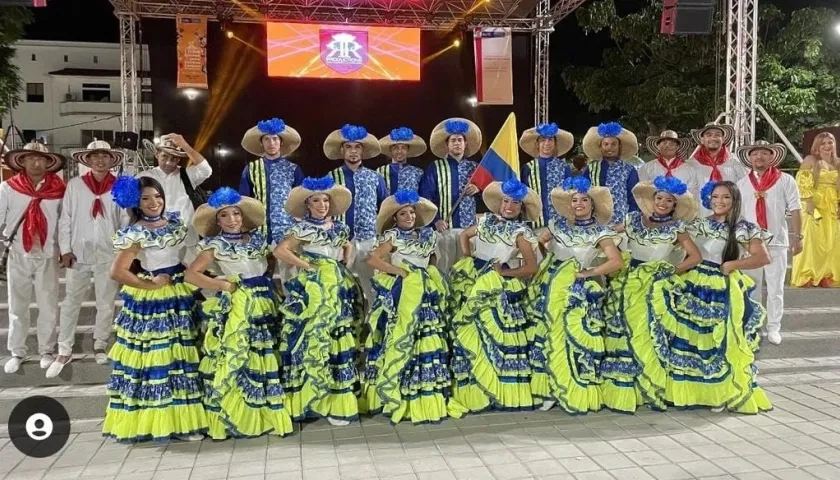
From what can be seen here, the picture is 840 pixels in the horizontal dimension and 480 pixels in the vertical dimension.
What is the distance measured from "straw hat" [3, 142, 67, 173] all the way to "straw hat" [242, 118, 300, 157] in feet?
4.33

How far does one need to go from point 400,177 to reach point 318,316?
1672 mm

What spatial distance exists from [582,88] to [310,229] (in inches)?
453

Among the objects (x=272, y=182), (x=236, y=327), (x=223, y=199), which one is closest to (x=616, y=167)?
(x=272, y=182)

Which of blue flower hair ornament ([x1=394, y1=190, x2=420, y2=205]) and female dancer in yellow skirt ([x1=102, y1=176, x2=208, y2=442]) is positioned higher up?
blue flower hair ornament ([x1=394, y1=190, x2=420, y2=205])

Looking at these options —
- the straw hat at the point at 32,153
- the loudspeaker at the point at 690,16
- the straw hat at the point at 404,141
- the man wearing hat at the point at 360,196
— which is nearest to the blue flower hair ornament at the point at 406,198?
the man wearing hat at the point at 360,196

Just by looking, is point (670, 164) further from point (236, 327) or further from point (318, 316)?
point (236, 327)

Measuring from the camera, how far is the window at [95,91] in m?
30.0

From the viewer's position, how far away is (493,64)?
1080 centimetres

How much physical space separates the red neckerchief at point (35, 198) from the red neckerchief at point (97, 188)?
0.23m

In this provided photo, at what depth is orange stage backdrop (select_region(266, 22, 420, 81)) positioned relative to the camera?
35.0ft

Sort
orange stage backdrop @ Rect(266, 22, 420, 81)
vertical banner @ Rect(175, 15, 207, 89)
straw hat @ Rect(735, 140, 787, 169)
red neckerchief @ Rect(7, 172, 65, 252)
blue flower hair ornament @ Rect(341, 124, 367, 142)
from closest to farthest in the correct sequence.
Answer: red neckerchief @ Rect(7, 172, 65, 252) < blue flower hair ornament @ Rect(341, 124, 367, 142) < straw hat @ Rect(735, 140, 787, 169) < vertical banner @ Rect(175, 15, 207, 89) < orange stage backdrop @ Rect(266, 22, 420, 81)

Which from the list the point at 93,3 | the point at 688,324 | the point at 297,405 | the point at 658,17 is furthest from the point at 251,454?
the point at 93,3

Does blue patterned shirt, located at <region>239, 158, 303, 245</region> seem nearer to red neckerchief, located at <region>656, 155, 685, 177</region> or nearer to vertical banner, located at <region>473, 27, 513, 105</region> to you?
red neckerchief, located at <region>656, 155, 685, 177</region>

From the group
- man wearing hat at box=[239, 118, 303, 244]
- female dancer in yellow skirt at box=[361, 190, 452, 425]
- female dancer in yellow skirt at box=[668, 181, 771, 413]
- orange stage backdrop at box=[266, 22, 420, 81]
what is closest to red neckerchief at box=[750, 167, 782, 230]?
female dancer in yellow skirt at box=[668, 181, 771, 413]
